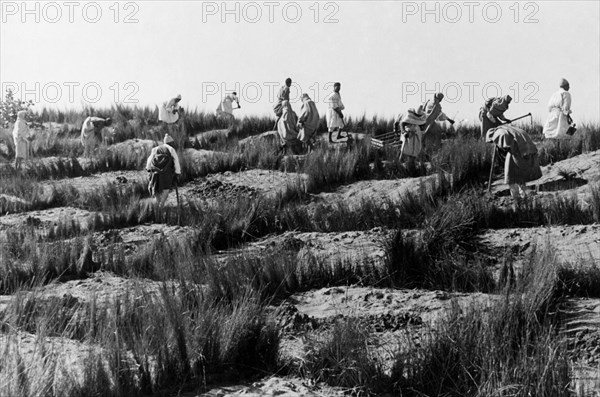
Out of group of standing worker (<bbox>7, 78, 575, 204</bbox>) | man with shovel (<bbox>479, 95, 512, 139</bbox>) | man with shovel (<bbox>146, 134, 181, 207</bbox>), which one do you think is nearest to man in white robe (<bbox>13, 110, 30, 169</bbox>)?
group of standing worker (<bbox>7, 78, 575, 204</bbox>)

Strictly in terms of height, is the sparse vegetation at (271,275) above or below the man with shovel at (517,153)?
below

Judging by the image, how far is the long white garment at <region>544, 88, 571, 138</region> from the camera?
1788cm

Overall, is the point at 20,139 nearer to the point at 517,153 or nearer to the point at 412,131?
the point at 412,131

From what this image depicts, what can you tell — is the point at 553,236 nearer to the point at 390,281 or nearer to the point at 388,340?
the point at 390,281

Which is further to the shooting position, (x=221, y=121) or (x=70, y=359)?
(x=221, y=121)

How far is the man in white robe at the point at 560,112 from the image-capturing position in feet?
58.6

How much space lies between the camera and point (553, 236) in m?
11.9

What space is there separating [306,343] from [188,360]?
1116 millimetres

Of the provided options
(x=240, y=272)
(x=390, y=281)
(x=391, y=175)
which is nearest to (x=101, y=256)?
(x=240, y=272)

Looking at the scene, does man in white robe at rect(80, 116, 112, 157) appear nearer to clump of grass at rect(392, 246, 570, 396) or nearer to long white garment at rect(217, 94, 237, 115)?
long white garment at rect(217, 94, 237, 115)

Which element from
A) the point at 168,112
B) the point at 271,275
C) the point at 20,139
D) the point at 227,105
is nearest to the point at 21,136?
the point at 20,139

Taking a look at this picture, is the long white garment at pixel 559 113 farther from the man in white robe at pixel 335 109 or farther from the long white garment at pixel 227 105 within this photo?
the long white garment at pixel 227 105

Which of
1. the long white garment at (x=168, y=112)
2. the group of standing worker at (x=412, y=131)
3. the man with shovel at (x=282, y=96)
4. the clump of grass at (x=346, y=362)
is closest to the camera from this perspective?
the clump of grass at (x=346, y=362)

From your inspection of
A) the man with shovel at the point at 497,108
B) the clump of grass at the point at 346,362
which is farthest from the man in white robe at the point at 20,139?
the clump of grass at the point at 346,362
